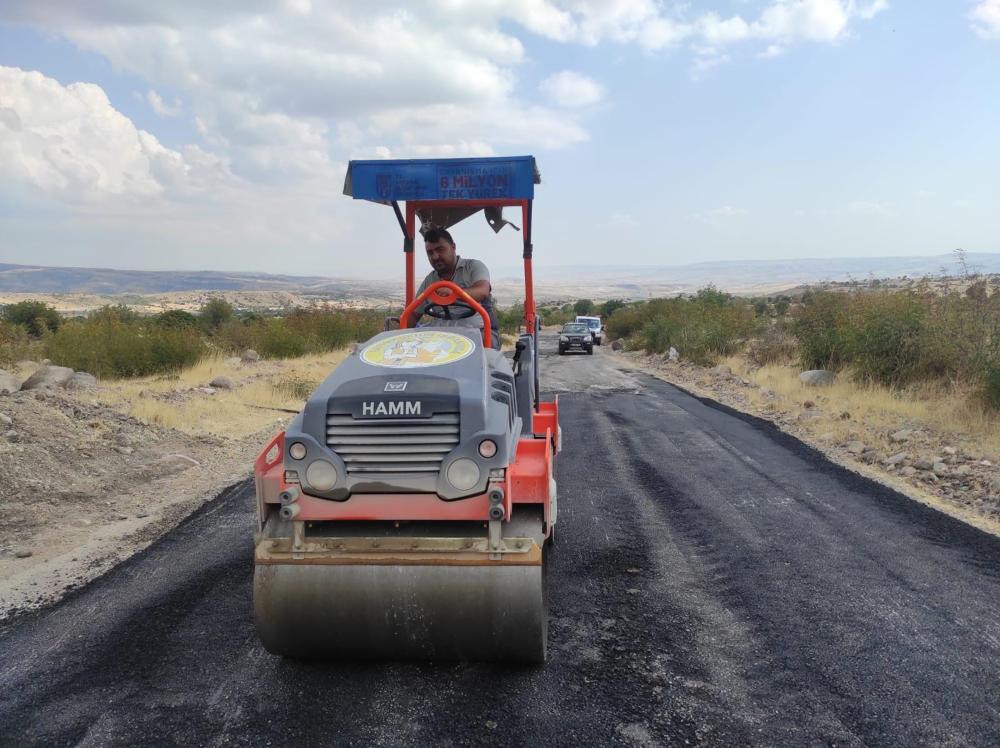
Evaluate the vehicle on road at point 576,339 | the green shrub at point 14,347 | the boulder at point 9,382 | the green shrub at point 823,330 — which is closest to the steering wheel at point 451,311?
the boulder at point 9,382

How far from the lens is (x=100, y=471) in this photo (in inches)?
306

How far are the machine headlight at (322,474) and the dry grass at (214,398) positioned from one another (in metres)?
7.15

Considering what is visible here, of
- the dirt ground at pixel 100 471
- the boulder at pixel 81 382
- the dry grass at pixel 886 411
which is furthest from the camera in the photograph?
the boulder at pixel 81 382

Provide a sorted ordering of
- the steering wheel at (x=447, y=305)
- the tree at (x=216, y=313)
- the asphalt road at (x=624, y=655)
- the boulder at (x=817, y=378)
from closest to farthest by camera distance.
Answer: the asphalt road at (x=624, y=655) → the steering wheel at (x=447, y=305) → the boulder at (x=817, y=378) → the tree at (x=216, y=313)

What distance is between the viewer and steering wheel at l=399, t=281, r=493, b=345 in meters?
4.93

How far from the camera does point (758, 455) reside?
356 inches

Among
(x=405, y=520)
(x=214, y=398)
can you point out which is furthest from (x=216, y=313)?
(x=405, y=520)

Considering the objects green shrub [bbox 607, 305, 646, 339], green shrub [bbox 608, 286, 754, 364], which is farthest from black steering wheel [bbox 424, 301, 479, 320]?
green shrub [bbox 607, 305, 646, 339]

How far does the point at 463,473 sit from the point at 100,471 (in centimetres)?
577

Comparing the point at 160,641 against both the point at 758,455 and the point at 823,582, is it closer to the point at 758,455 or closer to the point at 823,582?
the point at 823,582

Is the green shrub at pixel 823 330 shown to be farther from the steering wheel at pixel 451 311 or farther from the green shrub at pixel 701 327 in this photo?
the steering wheel at pixel 451 311

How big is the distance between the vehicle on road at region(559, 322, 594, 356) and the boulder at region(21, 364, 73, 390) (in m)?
20.7

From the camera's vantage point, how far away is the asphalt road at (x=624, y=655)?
10.4 ft

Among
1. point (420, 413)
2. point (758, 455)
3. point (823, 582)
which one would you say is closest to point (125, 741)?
point (420, 413)
